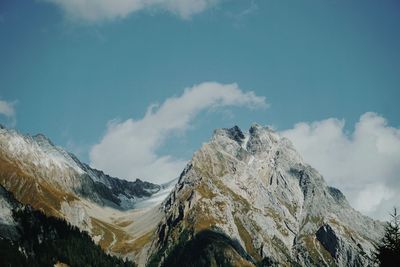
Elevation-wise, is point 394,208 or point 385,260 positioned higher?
point 394,208

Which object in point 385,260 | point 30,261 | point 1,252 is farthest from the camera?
point 30,261

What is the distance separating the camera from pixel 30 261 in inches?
7451

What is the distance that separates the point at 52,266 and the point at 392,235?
556ft

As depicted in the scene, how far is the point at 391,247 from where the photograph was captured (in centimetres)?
5338

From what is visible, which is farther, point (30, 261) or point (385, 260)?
point (30, 261)

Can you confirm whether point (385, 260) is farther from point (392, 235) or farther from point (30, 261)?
point (30, 261)

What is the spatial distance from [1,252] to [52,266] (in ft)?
87.9

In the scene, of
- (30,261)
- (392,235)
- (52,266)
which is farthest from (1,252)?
(392,235)

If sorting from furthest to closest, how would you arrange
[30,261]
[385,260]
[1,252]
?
[30,261] < [1,252] < [385,260]

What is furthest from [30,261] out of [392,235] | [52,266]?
[392,235]

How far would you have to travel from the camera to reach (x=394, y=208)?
180ft

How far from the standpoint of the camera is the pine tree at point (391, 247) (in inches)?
2057

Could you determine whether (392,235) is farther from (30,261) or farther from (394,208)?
(30,261)

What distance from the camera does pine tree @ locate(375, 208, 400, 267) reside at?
52250mm
